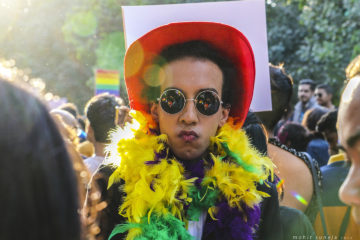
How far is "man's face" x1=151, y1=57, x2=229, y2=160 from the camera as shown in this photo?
1841 millimetres

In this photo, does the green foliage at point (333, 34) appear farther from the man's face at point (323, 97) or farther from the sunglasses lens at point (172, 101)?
the sunglasses lens at point (172, 101)

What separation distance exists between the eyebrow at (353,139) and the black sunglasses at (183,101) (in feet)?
3.14

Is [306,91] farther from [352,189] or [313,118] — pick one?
[352,189]

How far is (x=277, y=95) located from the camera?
9.86 feet

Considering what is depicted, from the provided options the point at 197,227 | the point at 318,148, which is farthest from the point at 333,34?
the point at 197,227

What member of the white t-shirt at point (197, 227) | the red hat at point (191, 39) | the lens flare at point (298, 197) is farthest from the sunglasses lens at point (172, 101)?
the lens flare at point (298, 197)

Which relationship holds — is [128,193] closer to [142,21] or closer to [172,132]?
[172,132]

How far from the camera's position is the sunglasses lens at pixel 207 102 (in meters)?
1.86

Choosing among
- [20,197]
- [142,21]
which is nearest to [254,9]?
[142,21]

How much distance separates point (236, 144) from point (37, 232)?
4.41ft

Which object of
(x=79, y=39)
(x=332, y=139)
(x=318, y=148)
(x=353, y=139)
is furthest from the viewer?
(x=79, y=39)

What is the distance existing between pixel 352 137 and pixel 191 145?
98cm

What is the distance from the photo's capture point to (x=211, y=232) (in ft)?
5.77

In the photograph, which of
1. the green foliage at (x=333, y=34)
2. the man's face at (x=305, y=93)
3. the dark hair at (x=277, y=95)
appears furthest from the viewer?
the green foliage at (x=333, y=34)
